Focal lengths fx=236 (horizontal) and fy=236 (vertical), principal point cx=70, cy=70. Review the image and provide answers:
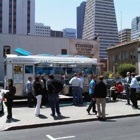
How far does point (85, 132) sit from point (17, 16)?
11267 centimetres

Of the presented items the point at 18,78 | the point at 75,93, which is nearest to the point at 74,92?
the point at 75,93

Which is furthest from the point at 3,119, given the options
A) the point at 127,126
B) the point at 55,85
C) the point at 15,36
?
the point at 15,36

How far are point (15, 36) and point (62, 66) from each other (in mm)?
16233

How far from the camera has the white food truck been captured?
530 inches

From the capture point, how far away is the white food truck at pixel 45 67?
13.5m

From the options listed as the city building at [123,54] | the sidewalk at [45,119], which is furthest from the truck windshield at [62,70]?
the city building at [123,54]

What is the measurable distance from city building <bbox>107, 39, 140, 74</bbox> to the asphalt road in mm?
58838

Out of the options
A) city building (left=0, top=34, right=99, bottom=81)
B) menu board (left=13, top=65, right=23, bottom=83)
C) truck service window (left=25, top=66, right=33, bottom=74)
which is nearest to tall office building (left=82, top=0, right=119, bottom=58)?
city building (left=0, top=34, right=99, bottom=81)

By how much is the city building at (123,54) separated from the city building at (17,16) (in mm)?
48289

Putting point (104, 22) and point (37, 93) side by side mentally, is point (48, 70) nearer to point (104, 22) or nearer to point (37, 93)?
point (37, 93)

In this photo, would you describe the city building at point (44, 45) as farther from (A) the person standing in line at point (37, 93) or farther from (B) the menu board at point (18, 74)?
(A) the person standing in line at point (37, 93)

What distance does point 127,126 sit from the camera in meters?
8.27

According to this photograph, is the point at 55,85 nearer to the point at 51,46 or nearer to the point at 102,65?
the point at 102,65

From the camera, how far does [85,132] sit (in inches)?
296
